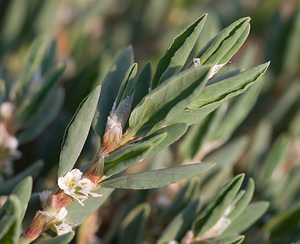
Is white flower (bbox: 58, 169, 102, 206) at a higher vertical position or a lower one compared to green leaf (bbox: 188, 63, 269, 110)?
lower

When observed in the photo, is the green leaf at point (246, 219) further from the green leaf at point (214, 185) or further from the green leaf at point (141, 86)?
the green leaf at point (141, 86)

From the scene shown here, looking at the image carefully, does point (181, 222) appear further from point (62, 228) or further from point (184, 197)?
point (62, 228)

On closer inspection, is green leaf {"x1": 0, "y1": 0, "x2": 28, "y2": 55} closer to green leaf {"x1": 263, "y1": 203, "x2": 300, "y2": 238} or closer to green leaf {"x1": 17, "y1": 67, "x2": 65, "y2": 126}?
green leaf {"x1": 17, "y1": 67, "x2": 65, "y2": 126}

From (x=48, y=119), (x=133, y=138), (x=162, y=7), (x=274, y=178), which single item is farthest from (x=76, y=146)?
Result: (x=162, y=7)

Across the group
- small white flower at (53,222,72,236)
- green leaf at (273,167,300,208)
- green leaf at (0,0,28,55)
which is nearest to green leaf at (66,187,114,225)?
small white flower at (53,222,72,236)

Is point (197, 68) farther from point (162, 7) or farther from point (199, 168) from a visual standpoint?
point (162, 7)

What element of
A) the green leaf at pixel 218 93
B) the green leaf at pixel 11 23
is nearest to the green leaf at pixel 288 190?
the green leaf at pixel 218 93
